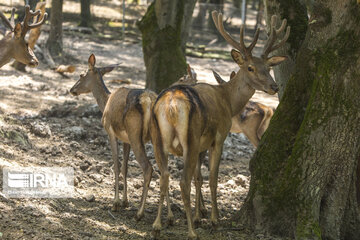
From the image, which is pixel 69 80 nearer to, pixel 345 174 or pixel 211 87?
pixel 211 87

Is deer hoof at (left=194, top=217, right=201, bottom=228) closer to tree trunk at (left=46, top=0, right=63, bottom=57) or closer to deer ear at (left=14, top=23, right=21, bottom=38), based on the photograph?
deer ear at (left=14, top=23, right=21, bottom=38)

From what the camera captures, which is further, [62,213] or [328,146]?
[62,213]

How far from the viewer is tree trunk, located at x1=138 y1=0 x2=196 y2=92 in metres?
10.9

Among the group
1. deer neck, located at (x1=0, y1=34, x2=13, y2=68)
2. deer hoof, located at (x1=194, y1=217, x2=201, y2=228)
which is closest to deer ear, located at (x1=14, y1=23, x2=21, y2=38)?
deer neck, located at (x1=0, y1=34, x2=13, y2=68)

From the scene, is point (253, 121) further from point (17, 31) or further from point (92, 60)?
point (17, 31)

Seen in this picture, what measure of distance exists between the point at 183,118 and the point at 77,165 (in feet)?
10.6

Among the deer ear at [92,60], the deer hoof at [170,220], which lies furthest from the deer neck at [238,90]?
the deer ear at [92,60]

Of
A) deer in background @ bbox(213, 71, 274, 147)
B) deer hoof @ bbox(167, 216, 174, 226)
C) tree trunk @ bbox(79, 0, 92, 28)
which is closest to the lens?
deer hoof @ bbox(167, 216, 174, 226)

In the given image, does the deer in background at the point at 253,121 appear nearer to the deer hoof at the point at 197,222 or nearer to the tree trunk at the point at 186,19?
the tree trunk at the point at 186,19

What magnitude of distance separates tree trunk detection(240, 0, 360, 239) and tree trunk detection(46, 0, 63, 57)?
1135 cm

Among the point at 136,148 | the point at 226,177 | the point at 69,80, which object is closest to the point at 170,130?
the point at 136,148

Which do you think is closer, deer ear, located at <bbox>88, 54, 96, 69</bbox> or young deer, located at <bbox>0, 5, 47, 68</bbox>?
deer ear, located at <bbox>88, 54, 96, 69</bbox>

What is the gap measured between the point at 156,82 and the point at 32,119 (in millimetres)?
2496

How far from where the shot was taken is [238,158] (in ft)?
34.8
